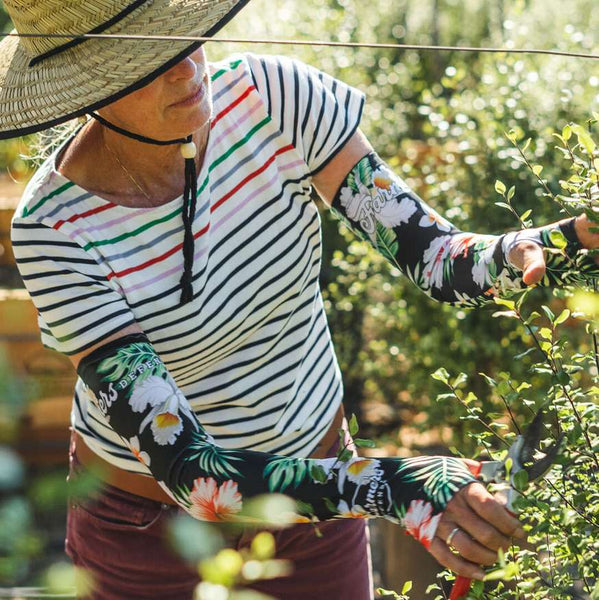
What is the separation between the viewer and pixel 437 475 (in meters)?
1.24

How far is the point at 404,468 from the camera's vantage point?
4.21 ft

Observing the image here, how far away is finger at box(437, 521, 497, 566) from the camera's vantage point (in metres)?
1.19

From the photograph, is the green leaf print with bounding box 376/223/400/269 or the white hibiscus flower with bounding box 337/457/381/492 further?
the green leaf print with bounding box 376/223/400/269

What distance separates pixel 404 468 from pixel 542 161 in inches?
112

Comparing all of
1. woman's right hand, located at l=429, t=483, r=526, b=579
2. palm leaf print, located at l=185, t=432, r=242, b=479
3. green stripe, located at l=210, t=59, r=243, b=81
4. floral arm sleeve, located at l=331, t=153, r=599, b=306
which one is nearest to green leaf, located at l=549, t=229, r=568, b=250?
floral arm sleeve, located at l=331, t=153, r=599, b=306

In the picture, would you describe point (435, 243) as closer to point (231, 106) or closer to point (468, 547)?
point (231, 106)

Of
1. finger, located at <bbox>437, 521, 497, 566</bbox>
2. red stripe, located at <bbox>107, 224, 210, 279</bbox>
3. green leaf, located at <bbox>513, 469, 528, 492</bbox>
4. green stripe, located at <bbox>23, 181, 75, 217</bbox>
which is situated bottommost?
finger, located at <bbox>437, 521, 497, 566</bbox>

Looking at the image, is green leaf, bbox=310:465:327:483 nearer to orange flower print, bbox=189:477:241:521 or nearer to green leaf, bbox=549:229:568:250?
orange flower print, bbox=189:477:241:521

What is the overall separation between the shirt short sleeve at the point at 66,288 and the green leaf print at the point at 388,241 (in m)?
0.47

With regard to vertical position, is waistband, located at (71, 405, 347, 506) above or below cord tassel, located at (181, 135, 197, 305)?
below

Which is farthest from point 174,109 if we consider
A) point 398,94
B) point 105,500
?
point 398,94

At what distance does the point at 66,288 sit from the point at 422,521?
792 mm

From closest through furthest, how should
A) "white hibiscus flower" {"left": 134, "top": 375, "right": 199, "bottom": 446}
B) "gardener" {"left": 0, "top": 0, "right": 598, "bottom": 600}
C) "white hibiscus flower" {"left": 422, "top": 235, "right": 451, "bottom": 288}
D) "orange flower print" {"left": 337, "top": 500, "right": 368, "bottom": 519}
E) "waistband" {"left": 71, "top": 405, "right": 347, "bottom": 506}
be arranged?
"orange flower print" {"left": 337, "top": 500, "right": 368, "bottom": 519}, "white hibiscus flower" {"left": 134, "top": 375, "right": 199, "bottom": 446}, "gardener" {"left": 0, "top": 0, "right": 598, "bottom": 600}, "white hibiscus flower" {"left": 422, "top": 235, "right": 451, "bottom": 288}, "waistband" {"left": 71, "top": 405, "right": 347, "bottom": 506}

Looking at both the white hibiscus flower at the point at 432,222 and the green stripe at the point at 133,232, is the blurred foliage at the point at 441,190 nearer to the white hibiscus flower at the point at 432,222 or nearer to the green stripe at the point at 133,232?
the white hibiscus flower at the point at 432,222
